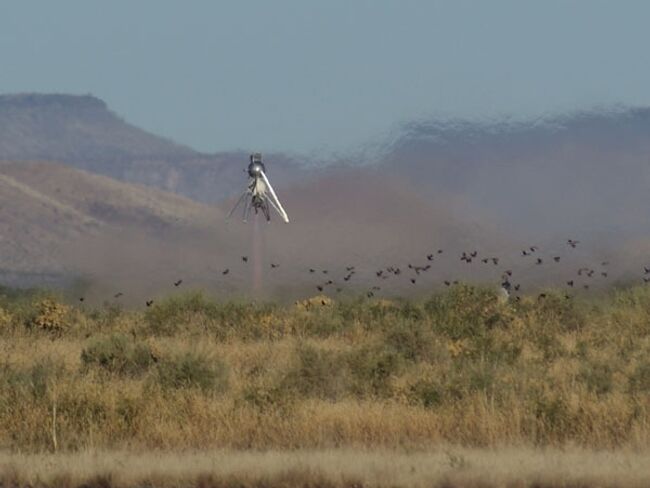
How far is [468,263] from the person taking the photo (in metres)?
44.0

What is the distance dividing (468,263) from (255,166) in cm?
955

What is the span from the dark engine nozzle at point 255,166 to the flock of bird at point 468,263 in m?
6.22

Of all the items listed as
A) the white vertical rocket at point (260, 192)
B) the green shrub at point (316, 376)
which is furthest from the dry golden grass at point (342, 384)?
the white vertical rocket at point (260, 192)

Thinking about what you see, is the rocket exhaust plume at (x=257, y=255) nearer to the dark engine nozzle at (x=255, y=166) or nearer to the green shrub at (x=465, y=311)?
the dark engine nozzle at (x=255, y=166)

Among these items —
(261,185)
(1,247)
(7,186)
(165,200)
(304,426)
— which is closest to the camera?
(304,426)

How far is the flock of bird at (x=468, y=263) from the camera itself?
137 ft

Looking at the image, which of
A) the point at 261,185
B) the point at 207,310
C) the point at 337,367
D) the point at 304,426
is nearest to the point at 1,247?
the point at 261,185

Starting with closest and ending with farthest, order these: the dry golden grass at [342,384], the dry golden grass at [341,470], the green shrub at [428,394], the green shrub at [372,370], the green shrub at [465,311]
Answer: the dry golden grass at [341,470] → the dry golden grass at [342,384] → the green shrub at [428,394] → the green shrub at [372,370] → the green shrub at [465,311]

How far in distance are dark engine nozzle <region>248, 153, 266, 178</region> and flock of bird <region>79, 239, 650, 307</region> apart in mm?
6217

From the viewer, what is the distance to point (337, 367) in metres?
28.1

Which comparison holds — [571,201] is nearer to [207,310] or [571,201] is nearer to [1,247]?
[207,310]

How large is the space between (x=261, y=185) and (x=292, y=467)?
32.6 meters

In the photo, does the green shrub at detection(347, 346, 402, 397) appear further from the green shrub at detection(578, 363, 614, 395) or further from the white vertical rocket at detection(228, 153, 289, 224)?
the white vertical rocket at detection(228, 153, 289, 224)

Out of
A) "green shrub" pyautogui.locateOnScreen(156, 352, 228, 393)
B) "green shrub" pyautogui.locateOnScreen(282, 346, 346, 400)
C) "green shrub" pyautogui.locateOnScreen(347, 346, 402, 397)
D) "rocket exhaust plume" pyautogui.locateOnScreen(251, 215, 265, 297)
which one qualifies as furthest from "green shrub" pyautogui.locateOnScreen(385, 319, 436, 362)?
"rocket exhaust plume" pyautogui.locateOnScreen(251, 215, 265, 297)
